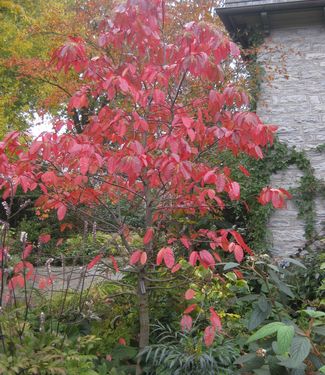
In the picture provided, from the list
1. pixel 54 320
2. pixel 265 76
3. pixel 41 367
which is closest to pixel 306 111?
pixel 265 76

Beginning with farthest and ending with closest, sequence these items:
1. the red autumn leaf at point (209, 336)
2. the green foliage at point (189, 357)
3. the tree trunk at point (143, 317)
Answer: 1. the tree trunk at point (143, 317)
2. the green foliage at point (189, 357)
3. the red autumn leaf at point (209, 336)

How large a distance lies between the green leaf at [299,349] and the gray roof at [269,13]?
18.4 ft

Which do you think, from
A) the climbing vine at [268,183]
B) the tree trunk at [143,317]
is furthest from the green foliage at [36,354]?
the climbing vine at [268,183]

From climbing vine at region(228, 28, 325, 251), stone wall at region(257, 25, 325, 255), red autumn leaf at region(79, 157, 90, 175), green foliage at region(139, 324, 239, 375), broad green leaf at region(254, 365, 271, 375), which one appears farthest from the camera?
stone wall at region(257, 25, 325, 255)

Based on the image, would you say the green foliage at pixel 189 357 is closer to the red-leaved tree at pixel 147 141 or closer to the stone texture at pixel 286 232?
the red-leaved tree at pixel 147 141

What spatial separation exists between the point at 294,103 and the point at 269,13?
1.41 m

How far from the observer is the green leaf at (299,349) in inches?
93.7

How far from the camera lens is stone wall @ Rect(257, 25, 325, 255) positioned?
269 inches

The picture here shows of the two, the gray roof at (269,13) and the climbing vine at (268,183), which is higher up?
the gray roof at (269,13)

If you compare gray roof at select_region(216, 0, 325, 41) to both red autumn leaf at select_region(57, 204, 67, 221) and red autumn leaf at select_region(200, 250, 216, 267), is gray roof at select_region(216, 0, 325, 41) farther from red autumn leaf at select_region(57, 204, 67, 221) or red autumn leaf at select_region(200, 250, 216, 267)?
red autumn leaf at select_region(200, 250, 216, 267)

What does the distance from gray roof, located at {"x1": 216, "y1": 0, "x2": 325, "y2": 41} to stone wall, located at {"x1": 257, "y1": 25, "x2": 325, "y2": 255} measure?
0.14 metres

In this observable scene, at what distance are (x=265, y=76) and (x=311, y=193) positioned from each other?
1963 millimetres

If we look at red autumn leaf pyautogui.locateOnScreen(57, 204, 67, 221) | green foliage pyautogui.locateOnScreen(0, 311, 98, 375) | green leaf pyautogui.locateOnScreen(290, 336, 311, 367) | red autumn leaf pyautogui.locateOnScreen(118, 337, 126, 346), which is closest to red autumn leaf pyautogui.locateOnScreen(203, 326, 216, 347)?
green leaf pyautogui.locateOnScreen(290, 336, 311, 367)

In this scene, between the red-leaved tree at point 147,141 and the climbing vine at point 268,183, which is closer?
the red-leaved tree at point 147,141
